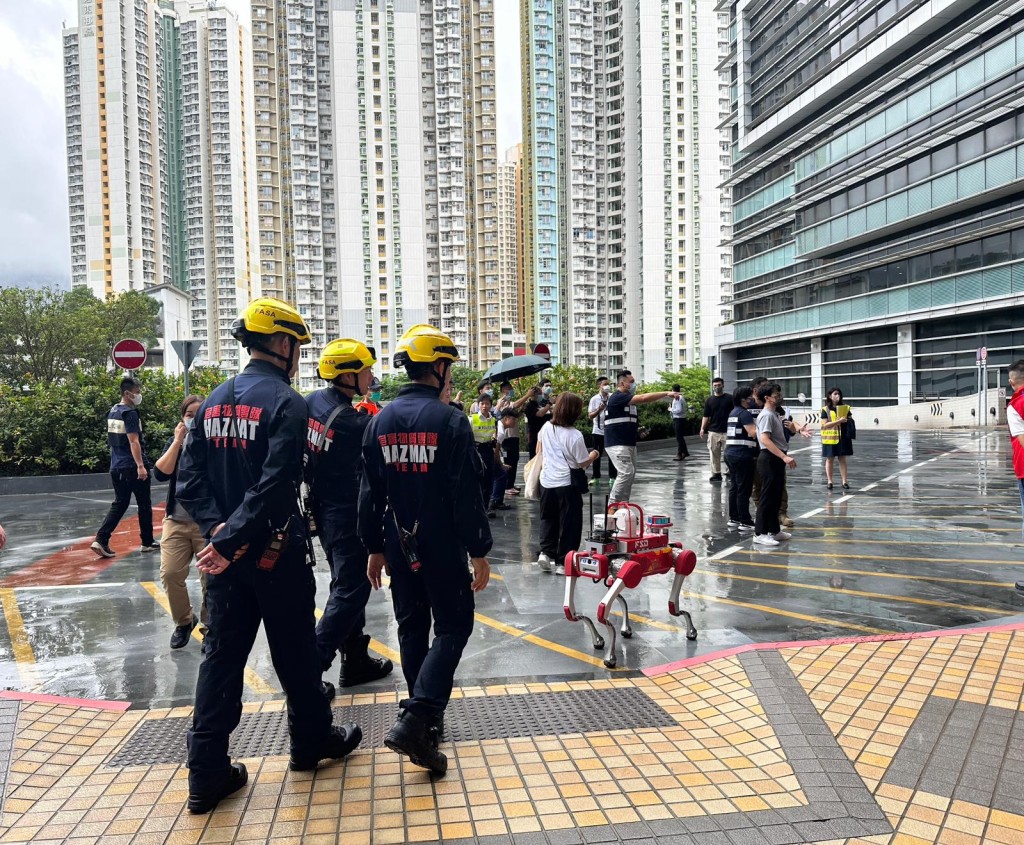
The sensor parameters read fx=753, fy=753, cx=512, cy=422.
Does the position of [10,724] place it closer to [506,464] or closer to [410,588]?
[410,588]

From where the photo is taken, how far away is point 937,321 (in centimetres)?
3556

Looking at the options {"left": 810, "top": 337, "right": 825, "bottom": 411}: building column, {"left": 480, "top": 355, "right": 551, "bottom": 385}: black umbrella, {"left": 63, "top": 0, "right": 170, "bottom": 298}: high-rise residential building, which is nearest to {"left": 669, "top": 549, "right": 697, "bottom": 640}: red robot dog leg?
{"left": 480, "top": 355, "right": 551, "bottom": 385}: black umbrella

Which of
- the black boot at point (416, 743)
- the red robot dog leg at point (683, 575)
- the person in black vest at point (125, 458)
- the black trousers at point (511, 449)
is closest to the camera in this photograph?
the black boot at point (416, 743)

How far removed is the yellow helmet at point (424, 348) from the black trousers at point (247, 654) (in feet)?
3.61

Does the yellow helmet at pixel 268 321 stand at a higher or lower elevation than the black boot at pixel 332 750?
higher

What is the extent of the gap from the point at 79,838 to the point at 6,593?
5473 mm

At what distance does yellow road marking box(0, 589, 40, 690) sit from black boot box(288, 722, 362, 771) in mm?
2452

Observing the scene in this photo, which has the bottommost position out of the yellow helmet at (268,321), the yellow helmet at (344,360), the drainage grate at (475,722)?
the drainage grate at (475,722)

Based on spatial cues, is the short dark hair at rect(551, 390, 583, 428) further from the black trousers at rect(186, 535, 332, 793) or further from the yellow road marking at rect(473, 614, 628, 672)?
the black trousers at rect(186, 535, 332, 793)

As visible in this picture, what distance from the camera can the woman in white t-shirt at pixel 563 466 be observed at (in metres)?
7.58

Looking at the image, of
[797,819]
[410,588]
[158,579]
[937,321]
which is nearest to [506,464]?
[158,579]

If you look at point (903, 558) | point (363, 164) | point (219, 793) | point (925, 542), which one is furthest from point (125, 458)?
point (363, 164)

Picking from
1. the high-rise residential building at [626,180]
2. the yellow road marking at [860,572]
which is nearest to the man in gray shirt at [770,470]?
the yellow road marking at [860,572]

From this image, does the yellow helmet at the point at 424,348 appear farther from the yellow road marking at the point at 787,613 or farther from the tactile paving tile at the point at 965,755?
the yellow road marking at the point at 787,613
